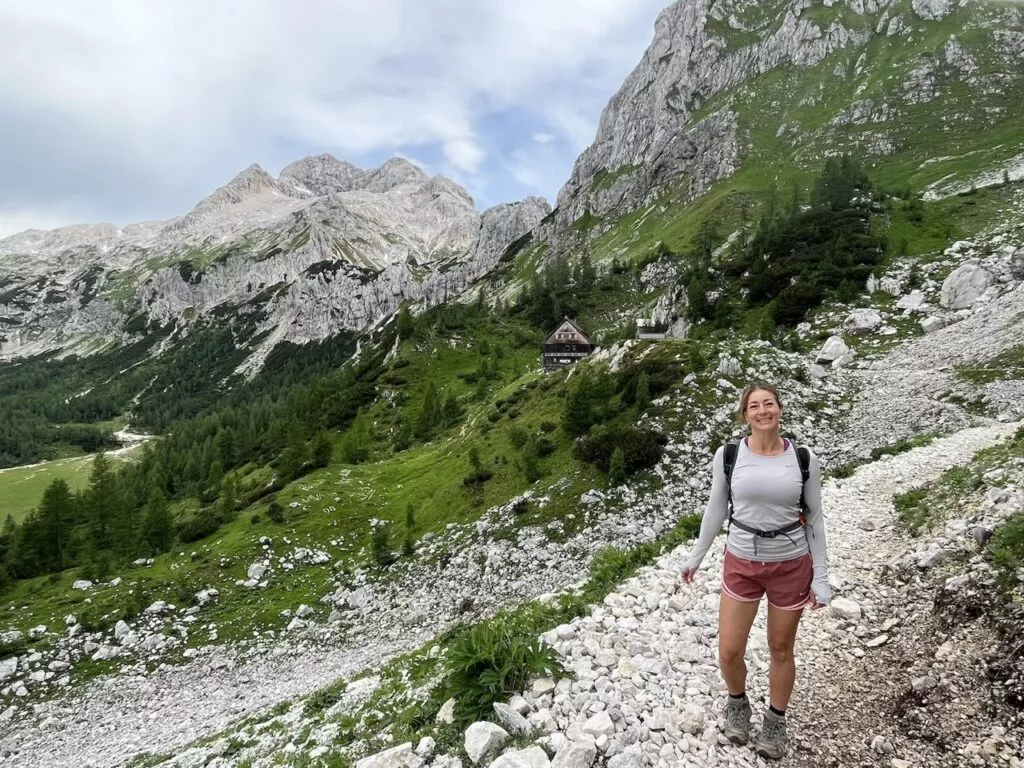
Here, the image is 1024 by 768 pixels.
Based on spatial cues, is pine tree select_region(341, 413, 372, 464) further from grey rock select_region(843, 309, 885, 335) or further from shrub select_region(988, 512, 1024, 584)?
shrub select_region(988, 512, 1024, 584)

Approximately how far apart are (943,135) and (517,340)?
9288 centimetres

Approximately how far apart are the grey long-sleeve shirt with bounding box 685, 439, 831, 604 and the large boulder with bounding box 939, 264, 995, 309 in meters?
45.0

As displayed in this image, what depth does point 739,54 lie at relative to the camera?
160875 millimetres

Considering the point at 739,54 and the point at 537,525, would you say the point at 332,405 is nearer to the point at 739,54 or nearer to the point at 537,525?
the point at 537,525

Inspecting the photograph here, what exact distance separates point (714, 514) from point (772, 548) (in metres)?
0.81

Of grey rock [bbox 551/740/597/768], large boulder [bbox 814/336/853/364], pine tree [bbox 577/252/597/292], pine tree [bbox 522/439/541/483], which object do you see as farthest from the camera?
pine tree [bbox 577/252/597/292]

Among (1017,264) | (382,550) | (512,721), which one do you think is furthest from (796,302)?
(512,721)

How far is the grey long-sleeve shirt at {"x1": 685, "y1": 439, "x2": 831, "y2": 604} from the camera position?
582 centimetres

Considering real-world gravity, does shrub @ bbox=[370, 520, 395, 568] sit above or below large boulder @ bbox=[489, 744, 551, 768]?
below

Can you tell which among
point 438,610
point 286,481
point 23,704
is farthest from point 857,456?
point 286,481

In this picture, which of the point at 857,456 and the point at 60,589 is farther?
the point at 60,589

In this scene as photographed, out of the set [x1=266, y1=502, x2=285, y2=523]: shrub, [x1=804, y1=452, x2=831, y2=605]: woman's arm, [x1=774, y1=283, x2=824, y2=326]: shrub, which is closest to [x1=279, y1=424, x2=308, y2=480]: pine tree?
[x1=266, y1=502, x2=285, y2=523]: shrub

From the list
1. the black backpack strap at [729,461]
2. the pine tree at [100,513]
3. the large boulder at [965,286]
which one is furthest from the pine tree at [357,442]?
the large boulder at [965,286]

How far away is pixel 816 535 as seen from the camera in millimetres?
5977
